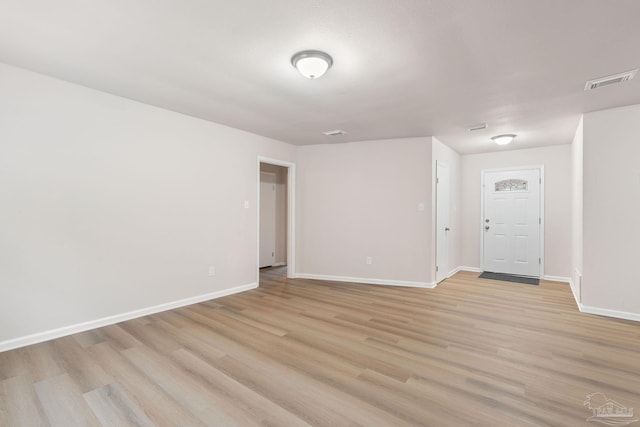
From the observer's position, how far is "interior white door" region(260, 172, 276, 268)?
22.4ft

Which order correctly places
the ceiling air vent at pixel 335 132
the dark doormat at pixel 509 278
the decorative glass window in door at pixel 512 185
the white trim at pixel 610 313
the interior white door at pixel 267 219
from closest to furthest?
the white trim at pixel 610 313, the ceiling air vent at pixel 335 132, the dark doormat at pixel 509 278, the decorative glass window in door at pixel 512 185, the interior white door at pixel 267 219

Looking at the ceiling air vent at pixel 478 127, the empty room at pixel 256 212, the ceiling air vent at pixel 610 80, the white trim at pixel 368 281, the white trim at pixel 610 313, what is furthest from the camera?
the white trim at pixel 368 281

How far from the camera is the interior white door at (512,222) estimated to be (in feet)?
19.3

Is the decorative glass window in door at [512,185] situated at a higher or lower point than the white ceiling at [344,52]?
lower

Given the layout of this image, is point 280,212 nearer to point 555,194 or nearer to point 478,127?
point 478,127

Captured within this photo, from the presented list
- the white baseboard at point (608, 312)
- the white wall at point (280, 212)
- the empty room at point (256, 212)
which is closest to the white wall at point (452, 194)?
the empty room at point (256, 212)

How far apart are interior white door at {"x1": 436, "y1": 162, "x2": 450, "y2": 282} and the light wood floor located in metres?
1.54

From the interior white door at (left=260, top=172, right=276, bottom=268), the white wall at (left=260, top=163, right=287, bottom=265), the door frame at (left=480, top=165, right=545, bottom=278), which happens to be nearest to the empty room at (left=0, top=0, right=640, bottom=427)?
the door frame at (left=480, top=165, right=545, bottom=278)

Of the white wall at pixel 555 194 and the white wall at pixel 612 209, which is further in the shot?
the white wall at pixel 555 194

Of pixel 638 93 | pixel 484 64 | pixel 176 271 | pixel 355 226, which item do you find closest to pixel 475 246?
pixel 355 226

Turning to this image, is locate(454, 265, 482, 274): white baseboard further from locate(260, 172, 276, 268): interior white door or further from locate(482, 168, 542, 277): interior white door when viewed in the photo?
locate(260, 172, 276, 268): interior white door

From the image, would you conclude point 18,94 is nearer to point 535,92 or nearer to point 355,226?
point 355,226

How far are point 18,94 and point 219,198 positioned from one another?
2.29 metres

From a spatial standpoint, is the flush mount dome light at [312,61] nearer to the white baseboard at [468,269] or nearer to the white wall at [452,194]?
the white wall at [452,194]
